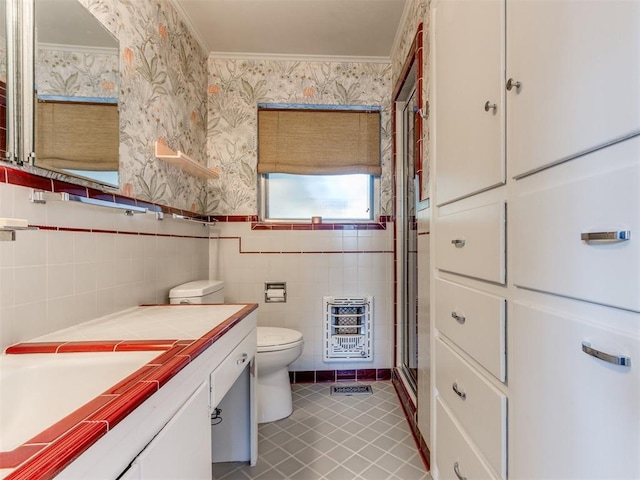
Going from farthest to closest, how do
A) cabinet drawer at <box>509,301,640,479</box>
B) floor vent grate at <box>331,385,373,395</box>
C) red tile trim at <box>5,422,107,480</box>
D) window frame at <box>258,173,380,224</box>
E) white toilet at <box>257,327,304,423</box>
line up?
window frame at <box>258,173,380,224</box> → floor vent grate at <box>331,385,373,395</box> → white toilet at <box>257,327,304,423</box> → cabinet drawer at <box>509,301,640,479</box> → red tile trim at <box>5,422,107,480</box>

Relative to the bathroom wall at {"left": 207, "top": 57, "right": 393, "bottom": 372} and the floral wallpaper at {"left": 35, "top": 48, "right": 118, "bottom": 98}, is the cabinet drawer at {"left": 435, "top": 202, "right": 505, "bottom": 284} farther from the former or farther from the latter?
the floral wallpaper at {"left": 35, "top": 48, "right": 118, "bottom": 98}

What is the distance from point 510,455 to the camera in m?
0.77

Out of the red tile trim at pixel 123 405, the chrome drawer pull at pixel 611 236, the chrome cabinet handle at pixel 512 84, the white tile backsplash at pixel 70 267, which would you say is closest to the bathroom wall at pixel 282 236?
the white tile backsplash at pixel 70 267

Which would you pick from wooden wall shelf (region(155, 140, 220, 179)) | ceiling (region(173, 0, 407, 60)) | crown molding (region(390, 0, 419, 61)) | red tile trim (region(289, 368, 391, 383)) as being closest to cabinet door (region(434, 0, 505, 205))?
crown molding (region(390, 0, 419, 61))

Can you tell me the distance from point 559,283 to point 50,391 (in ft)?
3.62

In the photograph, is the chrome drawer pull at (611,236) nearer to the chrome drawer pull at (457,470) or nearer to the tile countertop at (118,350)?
the tile countertop at (118,350)

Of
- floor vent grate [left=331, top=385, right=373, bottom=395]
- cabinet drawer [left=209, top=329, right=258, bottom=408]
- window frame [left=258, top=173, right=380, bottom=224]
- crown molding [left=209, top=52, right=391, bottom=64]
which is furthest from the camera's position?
window frame [left=258, top=173, right=380, bottom=224]

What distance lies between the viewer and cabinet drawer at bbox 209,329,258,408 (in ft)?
3.17

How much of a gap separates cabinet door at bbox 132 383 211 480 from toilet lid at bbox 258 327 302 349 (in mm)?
830

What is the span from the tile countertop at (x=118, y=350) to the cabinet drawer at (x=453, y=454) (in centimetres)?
84

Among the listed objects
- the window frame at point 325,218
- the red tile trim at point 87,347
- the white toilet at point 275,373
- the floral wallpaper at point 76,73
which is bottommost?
the white toilet at point 275,373

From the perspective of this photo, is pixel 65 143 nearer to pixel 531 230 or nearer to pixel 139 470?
pixel 139 470

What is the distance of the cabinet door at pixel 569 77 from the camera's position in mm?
478

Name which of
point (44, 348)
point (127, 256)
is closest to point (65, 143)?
point (127, 256)
